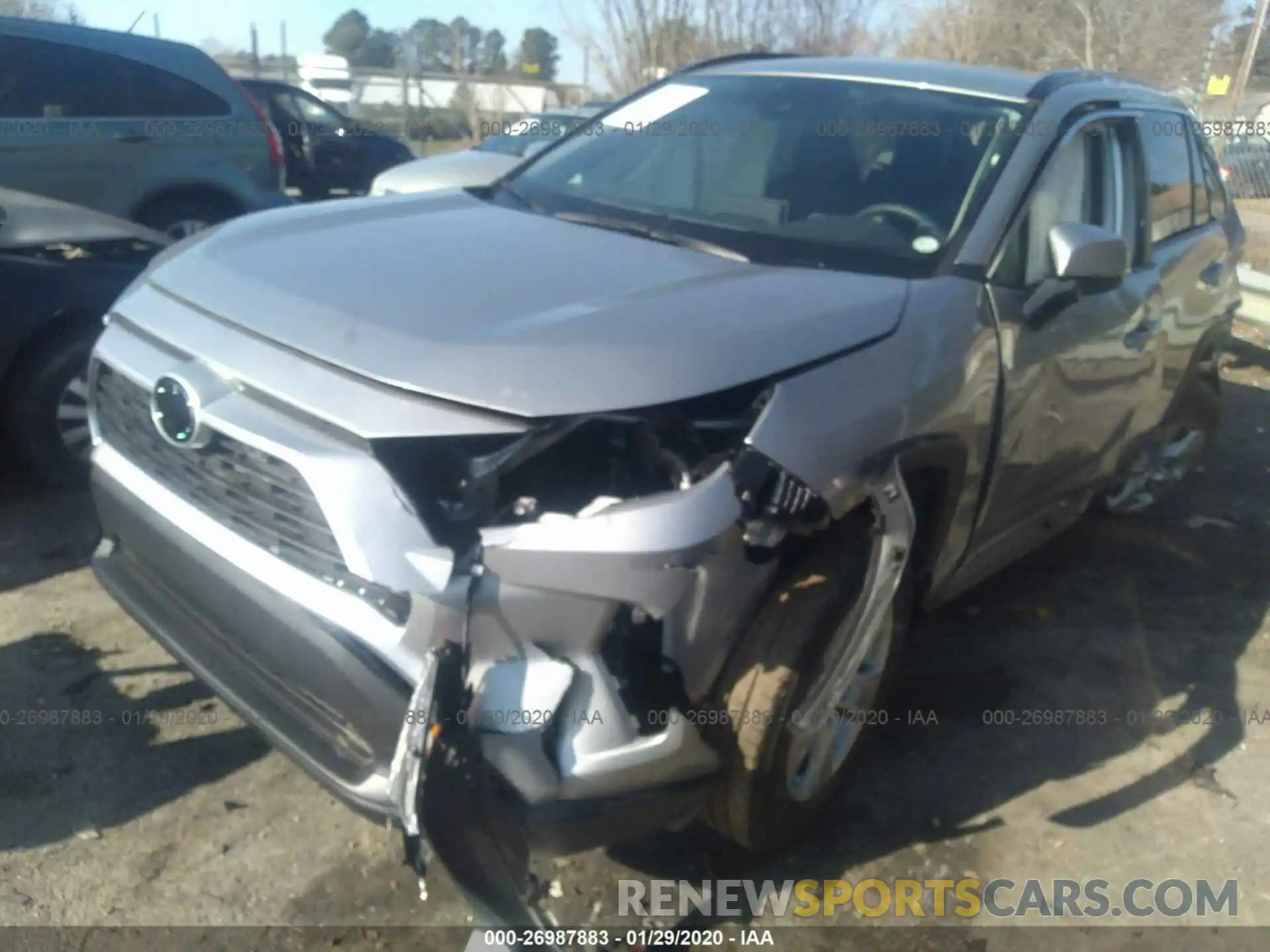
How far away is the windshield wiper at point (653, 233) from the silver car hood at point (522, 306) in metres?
0.06

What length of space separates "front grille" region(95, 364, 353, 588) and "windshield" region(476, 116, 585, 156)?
9.33 metres

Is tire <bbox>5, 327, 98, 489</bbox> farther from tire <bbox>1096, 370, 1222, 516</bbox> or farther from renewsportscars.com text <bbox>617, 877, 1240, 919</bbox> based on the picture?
tire <bbox>1096, 370, 1222, 516</bbox>

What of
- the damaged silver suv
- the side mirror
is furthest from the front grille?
the side mirror

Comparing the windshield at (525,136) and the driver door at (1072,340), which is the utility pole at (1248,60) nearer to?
the windshield at (525,136)

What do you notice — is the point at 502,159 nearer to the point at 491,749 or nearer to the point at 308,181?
the point at 491,749

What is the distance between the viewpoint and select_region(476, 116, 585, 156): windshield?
12.0m

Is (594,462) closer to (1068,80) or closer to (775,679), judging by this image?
(775,679)

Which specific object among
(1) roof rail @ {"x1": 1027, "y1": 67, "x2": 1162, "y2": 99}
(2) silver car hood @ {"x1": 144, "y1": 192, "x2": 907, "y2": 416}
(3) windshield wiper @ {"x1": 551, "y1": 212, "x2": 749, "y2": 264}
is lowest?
(2) silver car hood @ {"x1": 144, "y1": 192, "x2": 907, "y2": 416}

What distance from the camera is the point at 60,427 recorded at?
4430 millimetres

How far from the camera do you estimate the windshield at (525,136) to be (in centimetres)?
1197

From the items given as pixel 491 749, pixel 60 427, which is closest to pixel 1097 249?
pixel 491 749

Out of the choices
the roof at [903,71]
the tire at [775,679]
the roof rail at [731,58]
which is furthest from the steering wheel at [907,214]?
the roof rail at [731,58]

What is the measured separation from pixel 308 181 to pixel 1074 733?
12592 millimetres

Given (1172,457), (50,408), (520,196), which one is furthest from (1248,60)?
(50,408)
